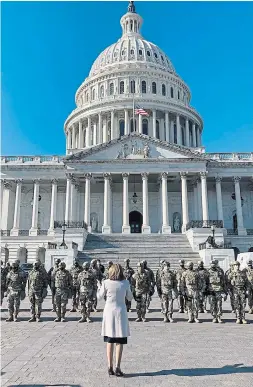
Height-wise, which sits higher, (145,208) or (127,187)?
(127,187)

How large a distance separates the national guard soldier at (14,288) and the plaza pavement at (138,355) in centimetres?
69

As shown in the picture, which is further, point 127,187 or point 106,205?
point 127,187

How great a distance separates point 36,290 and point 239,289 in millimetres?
7414

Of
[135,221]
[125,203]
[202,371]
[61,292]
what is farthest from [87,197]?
[202,371]

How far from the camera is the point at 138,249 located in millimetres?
35750

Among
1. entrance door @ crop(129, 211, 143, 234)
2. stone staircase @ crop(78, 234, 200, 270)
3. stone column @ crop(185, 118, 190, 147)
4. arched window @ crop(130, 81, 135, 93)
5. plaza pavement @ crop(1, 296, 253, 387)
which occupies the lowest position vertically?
plaza pavement @ crop(1, 296, 253, 387)

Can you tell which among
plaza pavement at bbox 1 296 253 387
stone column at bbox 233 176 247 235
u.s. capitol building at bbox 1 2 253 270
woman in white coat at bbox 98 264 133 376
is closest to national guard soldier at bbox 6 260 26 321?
plaza pavement at bbox 1 296 253 387

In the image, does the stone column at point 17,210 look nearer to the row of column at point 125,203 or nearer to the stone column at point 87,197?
the row of column at point 125,203

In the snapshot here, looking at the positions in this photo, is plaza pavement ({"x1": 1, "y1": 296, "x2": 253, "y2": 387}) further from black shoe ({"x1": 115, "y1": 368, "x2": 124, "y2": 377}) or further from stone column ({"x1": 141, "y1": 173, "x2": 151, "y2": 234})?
stone column ({"x1": 141, "y1": 173, "x2": 151, "y2": 234})

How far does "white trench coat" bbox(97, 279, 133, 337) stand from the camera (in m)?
7.20

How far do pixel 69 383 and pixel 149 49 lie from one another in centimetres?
7615

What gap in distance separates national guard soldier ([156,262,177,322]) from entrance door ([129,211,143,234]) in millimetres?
37268

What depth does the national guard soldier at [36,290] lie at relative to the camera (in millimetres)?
13906

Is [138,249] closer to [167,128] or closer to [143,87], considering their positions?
[167,128]
